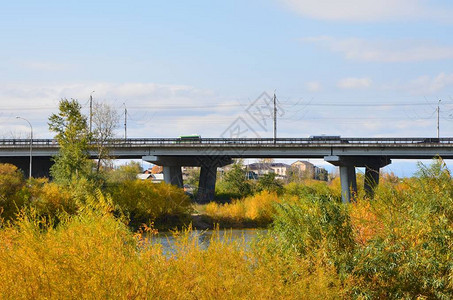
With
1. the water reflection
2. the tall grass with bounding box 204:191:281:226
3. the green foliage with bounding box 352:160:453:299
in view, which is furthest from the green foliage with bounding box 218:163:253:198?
the green foliage with bounding box 352:160:453:299

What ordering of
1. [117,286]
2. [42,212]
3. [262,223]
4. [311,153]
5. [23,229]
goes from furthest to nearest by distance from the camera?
[311,153]
[262,223]
[42,212]
[23,229]
[117,286]

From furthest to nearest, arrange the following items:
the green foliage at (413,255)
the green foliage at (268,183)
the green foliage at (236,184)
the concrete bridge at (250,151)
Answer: the green foliage at (236,184)
the green foliage at (268,183)
the concrete bridge at (250,151)
the green foliage at (413,255)

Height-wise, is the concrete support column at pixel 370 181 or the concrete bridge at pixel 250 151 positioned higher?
the concrete bridge at pixel 250 151

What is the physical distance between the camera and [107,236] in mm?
17578

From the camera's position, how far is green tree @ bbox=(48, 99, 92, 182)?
223ft

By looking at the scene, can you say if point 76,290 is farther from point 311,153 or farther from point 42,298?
point 311,153

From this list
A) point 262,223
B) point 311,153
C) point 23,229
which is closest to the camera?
point 23,229

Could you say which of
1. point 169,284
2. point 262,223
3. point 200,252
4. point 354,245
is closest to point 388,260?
point 354,245

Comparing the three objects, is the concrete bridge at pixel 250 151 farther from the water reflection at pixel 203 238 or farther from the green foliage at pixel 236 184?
the water reflection at pixel 203 238

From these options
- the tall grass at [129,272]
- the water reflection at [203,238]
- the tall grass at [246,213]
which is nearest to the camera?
the tall grass at [129,272]

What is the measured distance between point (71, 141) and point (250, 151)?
76.5 ft

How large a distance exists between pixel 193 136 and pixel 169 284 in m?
75.0

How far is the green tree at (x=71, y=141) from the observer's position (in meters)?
67.9

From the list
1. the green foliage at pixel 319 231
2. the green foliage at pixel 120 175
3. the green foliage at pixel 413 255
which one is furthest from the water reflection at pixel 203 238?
the green foliage at pixel 120 175
